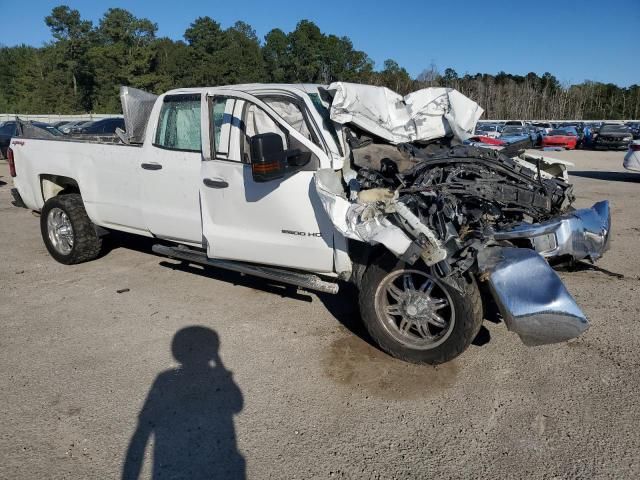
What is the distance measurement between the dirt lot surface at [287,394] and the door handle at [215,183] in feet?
3.96

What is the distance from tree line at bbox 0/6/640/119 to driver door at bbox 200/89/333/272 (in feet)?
185

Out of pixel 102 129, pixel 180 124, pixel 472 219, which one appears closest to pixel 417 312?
pixel 472 219

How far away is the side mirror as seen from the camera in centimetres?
355

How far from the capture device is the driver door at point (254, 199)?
13.1 ft

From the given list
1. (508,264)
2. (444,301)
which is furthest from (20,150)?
(508,264)

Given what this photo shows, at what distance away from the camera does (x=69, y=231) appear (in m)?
6.13

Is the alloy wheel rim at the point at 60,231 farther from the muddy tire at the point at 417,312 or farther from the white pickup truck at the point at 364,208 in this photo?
the muddy tire at the point at 417,312

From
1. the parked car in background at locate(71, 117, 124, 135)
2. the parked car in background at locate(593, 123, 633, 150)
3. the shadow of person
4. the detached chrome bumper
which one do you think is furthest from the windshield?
the parked car in background at locate(593, 123, 633, 150)

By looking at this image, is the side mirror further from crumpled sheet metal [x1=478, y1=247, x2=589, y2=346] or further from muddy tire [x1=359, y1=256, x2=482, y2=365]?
crumpled sheet metal [x1=478, y1=247, x2=589, y2=346]

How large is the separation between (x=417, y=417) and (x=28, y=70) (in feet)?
283

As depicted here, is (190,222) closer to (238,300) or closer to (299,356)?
(238,300)

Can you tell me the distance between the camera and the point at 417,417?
313 centimetres

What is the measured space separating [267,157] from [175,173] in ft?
4.98

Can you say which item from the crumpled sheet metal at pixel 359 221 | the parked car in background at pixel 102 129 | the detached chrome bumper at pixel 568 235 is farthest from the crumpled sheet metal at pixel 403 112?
the parked car in background at pixel 102 129
